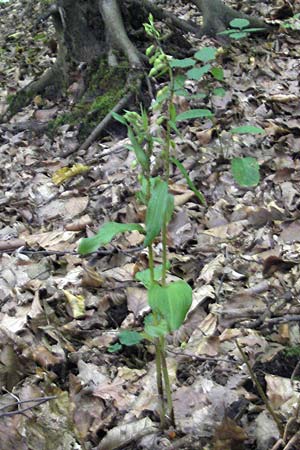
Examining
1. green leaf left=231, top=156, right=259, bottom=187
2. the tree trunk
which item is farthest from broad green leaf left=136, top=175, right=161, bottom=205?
the tree trunk

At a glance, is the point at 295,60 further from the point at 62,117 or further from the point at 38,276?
the point at 38,276

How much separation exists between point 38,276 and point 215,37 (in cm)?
345

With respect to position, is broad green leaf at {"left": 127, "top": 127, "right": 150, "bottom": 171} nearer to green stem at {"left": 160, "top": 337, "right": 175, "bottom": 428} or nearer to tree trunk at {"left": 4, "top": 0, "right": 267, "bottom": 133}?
green stem at {"left": 160, "top": 337, "right": 175, "bottom": 428}

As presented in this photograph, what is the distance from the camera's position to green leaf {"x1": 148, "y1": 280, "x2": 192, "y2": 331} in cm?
177

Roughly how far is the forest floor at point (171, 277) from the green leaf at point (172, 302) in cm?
52

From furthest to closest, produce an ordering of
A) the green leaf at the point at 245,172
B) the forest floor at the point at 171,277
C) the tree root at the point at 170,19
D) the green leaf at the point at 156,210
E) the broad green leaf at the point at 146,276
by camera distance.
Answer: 1. the tree root at the point at 170,19
2. the green leaf at the point at 245,172
3. the forest floor at the point at 171,277
4. the broad green leaf at the point at 146,276
5. the green leaf at the point at 156,210

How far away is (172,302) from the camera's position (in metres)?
1.79

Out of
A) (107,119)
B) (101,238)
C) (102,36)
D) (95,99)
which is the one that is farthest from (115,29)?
(101,238)

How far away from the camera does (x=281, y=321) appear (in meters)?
2.54

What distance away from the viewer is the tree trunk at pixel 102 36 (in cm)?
532

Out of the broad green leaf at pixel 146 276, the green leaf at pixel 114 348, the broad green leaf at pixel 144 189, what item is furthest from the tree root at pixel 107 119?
the broad green leaf at pixel 144 189

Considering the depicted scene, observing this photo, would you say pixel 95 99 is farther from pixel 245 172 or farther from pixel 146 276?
pixel 146 276

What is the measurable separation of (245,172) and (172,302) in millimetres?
1962

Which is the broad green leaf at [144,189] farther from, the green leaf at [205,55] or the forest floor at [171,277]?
the green leaf at [205,55]
